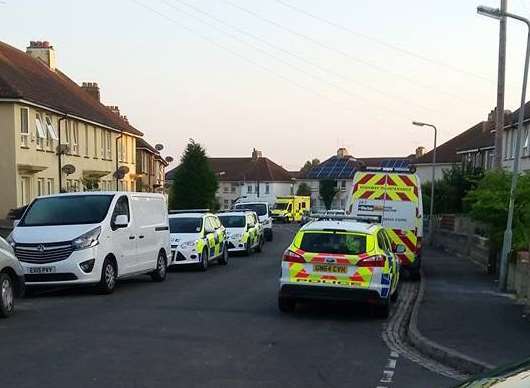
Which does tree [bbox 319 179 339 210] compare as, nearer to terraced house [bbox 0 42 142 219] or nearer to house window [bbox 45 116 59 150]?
terraced house [bbox 0 42 142 219]

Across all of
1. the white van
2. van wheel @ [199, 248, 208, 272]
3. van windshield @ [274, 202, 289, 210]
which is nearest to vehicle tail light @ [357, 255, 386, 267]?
the white van

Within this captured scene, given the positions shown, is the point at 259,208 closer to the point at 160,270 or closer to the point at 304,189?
the point at 160,270

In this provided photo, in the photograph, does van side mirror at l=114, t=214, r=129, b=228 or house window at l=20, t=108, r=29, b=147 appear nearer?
van side mirror at l=114, t=214, r=129, b=228

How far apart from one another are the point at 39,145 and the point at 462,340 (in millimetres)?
27481

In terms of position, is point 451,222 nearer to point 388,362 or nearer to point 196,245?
point 196,245

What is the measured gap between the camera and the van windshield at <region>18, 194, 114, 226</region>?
43.5 ft

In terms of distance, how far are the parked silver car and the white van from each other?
5.91 ft

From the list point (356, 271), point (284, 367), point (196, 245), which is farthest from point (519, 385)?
point (196, 245)

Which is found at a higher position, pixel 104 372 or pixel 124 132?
pixel 124 132

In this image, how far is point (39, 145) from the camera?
3266 centimetres

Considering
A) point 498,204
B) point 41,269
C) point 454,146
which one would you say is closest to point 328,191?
point 454,146

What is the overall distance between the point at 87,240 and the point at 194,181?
132ft

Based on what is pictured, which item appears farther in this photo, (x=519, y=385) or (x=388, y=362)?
(x=388, y=362)

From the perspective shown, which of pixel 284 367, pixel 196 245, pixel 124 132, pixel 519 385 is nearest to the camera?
pixel 519 385
